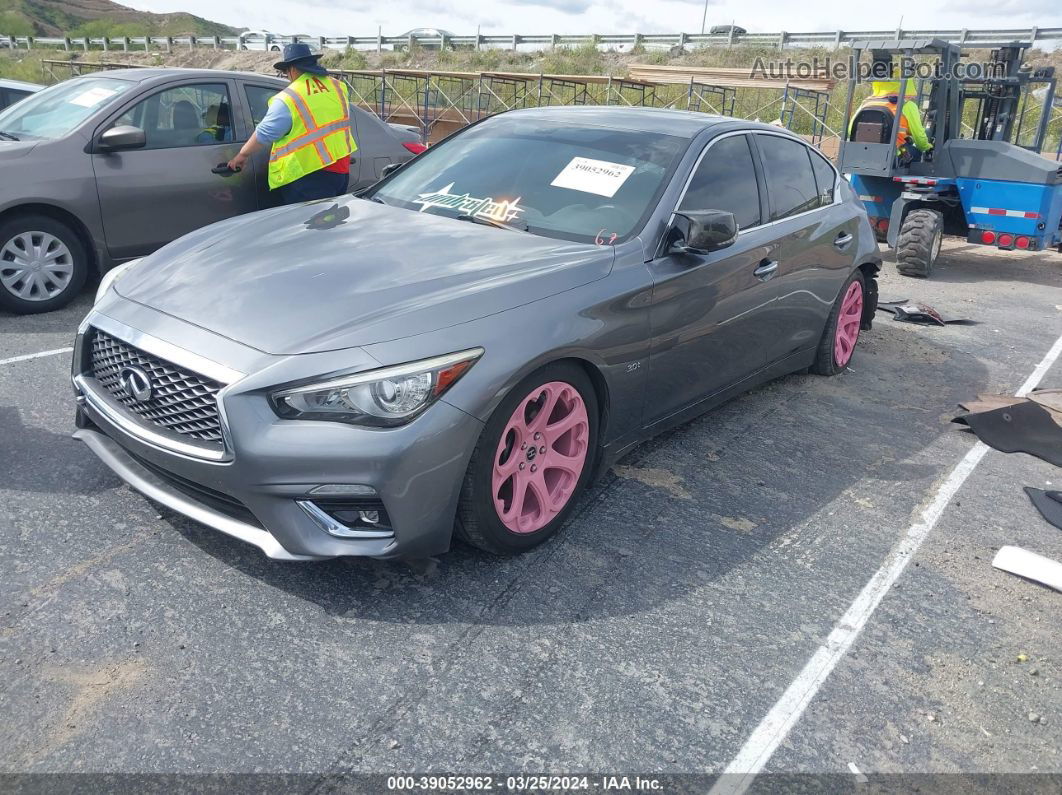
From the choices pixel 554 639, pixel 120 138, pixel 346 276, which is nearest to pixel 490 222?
pixel 346 276

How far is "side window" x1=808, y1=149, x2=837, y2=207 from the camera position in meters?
5.23

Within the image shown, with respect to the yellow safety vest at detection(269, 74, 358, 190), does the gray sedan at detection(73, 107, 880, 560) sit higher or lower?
lower

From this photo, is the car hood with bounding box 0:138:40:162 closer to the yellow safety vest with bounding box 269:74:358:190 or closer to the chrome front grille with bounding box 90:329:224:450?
the yellow safety vest with bounding box 269:74:358:190

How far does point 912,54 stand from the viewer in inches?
396

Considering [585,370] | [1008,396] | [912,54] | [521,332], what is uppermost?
[912,54]

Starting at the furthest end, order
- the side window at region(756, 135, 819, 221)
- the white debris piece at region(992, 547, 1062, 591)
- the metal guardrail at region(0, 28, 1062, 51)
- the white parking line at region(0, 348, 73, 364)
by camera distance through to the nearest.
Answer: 1. the metal guardrail at region(0, 28, 1062, 51)
2. the white parking line at region(0, 348, 73, 364)
3. the side window at region(756, 135, 819, 221)
4. the white debris piece at region(992, 547, 1062, 591)

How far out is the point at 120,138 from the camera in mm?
5770

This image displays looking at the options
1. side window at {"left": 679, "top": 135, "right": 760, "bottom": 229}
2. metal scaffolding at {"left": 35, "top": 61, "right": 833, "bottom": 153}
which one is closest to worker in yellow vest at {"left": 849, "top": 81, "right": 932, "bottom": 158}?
side window at {"left": 679, "top": 135, "right": 760, "bottom": 229}

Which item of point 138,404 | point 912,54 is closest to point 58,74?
point 912,54

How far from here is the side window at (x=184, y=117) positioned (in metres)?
6.17

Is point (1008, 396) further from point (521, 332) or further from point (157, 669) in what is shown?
point (157, 669)

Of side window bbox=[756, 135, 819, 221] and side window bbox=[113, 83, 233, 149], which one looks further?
Result: side window bbox=[113, 83, 233, 149]

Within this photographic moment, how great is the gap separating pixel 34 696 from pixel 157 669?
31cm

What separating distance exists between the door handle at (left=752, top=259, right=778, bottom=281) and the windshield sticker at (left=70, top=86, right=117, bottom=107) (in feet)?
15.2
